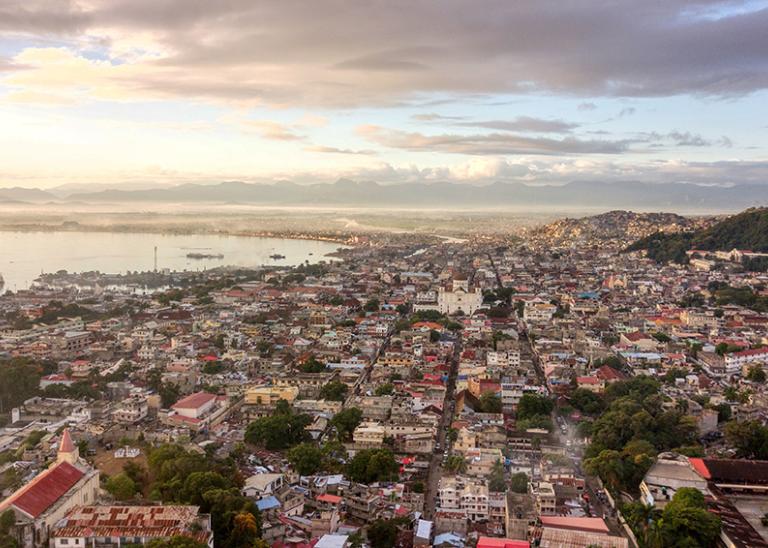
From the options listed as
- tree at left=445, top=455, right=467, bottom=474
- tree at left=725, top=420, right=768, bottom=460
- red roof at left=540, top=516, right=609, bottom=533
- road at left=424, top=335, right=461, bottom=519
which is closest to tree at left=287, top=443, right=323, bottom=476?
road at left=424, top=335, right=461, bottom=519

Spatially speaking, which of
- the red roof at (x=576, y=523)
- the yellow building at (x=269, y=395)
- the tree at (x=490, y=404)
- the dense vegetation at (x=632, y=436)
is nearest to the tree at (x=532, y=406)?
the tree at (x=490, y=404)

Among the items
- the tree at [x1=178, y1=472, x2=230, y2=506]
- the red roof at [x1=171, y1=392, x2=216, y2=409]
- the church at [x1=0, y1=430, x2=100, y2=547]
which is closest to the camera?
the church at [x1=0, y1=430, x2=100, y2=547]

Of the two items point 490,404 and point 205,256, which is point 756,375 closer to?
point 490,404

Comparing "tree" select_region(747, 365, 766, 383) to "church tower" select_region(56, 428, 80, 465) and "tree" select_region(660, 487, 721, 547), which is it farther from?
"church tower" select_region(56, 428, 80, 465)

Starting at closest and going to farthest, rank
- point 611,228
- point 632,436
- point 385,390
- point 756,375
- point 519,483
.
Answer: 1. point 519,483
2. point 632,436
3. point 385,390
4. point 756,375
5. point 611,228

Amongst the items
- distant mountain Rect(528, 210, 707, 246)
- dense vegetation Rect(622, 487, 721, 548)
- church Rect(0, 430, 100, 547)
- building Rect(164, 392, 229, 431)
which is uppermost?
distant mountain Rect(528, 210, 707, 246)

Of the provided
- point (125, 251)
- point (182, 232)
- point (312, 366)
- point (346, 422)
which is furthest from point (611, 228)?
point (346, 422)

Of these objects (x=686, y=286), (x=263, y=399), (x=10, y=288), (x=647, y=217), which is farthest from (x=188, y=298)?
(x=647, y=217)
